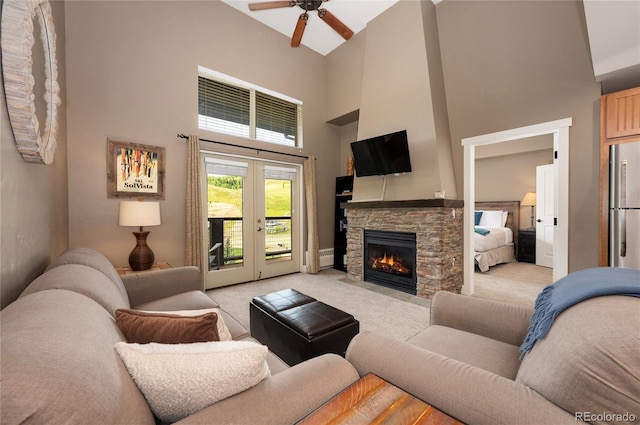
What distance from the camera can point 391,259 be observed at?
4082 millimetres

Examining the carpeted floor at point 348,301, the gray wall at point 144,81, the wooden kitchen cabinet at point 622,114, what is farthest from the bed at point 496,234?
the gray wall at point 144,81

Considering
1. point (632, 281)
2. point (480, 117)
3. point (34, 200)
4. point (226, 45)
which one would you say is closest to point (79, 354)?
point (34, 200)

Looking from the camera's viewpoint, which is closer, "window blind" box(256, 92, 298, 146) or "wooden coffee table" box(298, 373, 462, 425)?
"wooden coffee table" box(298, 373, 462, 425)

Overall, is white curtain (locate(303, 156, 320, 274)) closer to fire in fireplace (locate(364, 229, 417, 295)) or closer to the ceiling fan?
fire in fireplace (locate(364, 229, 417, 295))

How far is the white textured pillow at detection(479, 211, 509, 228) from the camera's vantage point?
6.14 m

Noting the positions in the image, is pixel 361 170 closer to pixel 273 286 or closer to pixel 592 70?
pixel 273 286

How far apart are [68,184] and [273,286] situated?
2851mm

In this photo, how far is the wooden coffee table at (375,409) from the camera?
73cm

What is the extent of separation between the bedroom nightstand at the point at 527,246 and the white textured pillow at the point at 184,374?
267 inches

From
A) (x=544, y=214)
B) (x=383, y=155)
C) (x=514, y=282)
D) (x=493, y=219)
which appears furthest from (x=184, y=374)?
(x=493, y=219)

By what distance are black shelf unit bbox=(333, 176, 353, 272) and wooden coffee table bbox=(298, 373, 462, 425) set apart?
4335 millimetres

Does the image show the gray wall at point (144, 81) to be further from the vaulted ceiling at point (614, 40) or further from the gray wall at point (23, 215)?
the vaulted ceiling at point (614, 40)

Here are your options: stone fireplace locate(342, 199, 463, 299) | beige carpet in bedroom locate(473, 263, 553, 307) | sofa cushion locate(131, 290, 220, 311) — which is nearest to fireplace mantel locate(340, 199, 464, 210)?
stone fireplace locate(342, 199, 463, 299)

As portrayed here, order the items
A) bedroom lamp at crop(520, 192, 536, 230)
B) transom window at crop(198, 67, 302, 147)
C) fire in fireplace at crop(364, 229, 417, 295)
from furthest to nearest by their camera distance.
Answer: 1. bedroom lamp at crop(520, 192, 536, 230)
2. transom window at crop(198, 67, 302, 147)
3. fire in fireplace at crop(364, 229, 417, 295)
